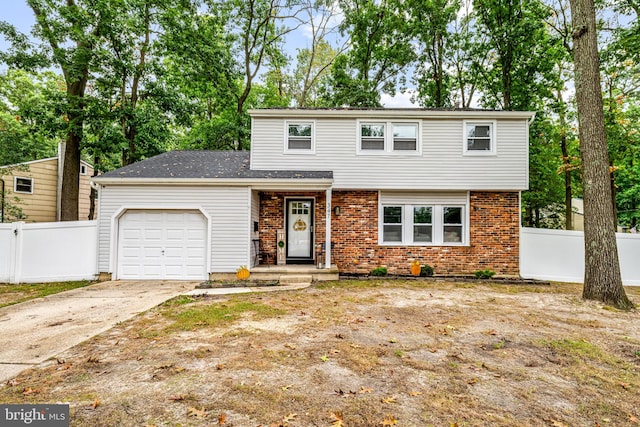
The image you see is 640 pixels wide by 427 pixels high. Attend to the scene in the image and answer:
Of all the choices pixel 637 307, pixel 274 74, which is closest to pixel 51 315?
pixel 637 307

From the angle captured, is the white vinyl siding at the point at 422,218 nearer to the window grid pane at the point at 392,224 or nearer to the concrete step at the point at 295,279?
the window grid pane at the point at 392,224

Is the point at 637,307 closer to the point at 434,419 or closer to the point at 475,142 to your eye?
the point at 475,142

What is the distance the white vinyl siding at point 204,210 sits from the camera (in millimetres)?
9320

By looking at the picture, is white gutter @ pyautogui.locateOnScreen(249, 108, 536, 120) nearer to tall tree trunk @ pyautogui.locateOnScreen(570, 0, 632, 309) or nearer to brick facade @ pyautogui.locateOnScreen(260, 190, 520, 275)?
brick facade @ pyautogui.locateOnScreen(260, 190, 520, 275)

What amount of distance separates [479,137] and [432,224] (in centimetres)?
332

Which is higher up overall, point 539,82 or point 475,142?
point 539,82

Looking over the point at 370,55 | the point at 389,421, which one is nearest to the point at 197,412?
the point at 389,421

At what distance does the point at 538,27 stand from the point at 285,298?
17.6 m

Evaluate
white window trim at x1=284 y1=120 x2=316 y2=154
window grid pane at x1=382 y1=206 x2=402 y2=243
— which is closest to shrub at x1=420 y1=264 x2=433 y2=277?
window grid pane at x1=382 y1=206 x2=402 y2=243

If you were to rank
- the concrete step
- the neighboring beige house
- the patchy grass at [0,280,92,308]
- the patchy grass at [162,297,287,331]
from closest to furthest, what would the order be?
the patchy grass at [162,297,287,331] < the patchy grass at [0,280,92,308] < the concrete step < the neighboring beige house

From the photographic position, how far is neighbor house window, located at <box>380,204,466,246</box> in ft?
35.2

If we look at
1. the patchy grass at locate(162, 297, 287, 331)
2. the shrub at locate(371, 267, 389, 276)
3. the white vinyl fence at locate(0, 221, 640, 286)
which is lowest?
the patchy grass at locate(162, 297, 287, 331)

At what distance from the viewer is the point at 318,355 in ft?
13.2

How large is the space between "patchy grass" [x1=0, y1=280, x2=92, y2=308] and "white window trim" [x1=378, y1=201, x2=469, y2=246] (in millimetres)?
9076
